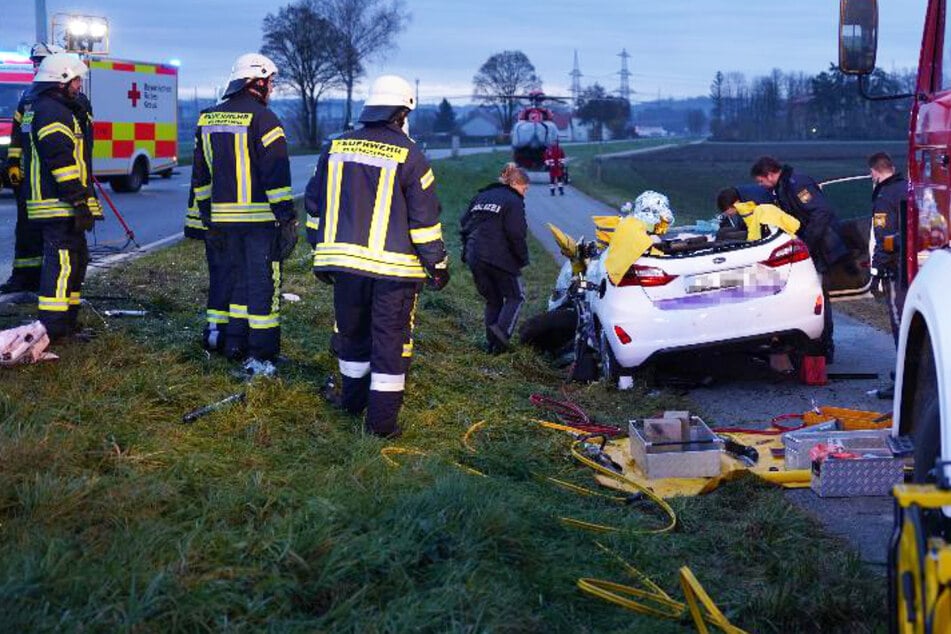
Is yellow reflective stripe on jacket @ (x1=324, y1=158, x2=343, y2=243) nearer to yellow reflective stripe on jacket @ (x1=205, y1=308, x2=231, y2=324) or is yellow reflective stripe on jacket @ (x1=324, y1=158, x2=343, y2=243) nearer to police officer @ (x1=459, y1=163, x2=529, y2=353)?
yellow reflective stripe on jacket @ (x1=205, y1=308, x2=231, y2=324)

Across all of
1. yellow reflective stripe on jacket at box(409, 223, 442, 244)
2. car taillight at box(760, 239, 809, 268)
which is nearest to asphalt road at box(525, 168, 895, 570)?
car taillight at box(760, 239, 809, 268)

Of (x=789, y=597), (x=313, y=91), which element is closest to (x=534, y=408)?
(x=789, y=597)

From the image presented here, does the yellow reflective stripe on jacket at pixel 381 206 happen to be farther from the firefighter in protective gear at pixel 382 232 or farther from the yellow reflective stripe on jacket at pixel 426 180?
the yellow reflective stripe on jacket at pixel 426 180

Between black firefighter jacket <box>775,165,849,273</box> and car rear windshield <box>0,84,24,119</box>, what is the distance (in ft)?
55.4

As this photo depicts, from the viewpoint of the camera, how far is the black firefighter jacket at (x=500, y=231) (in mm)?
10609

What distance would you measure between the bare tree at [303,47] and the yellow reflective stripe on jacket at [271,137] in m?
57.4

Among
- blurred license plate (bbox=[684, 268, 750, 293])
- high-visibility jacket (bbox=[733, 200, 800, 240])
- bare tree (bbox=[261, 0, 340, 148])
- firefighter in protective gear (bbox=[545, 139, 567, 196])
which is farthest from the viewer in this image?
bare tree (bbox=[261, 0, 340, 148])

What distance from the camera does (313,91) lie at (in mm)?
67500

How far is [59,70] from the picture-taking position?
840cm

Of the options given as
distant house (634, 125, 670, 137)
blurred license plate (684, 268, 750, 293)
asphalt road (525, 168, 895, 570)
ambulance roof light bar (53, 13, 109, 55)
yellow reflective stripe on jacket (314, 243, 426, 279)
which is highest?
distant house (634, 125, 670, 137)

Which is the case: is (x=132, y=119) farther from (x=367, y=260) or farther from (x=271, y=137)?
(x=367, y=260)

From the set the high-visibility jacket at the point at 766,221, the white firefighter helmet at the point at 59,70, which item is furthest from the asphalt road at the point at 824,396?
the white firefighter helmet at the point at 59,70

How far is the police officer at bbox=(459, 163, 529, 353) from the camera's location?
34.8 feet

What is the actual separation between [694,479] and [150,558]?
3216 mm
